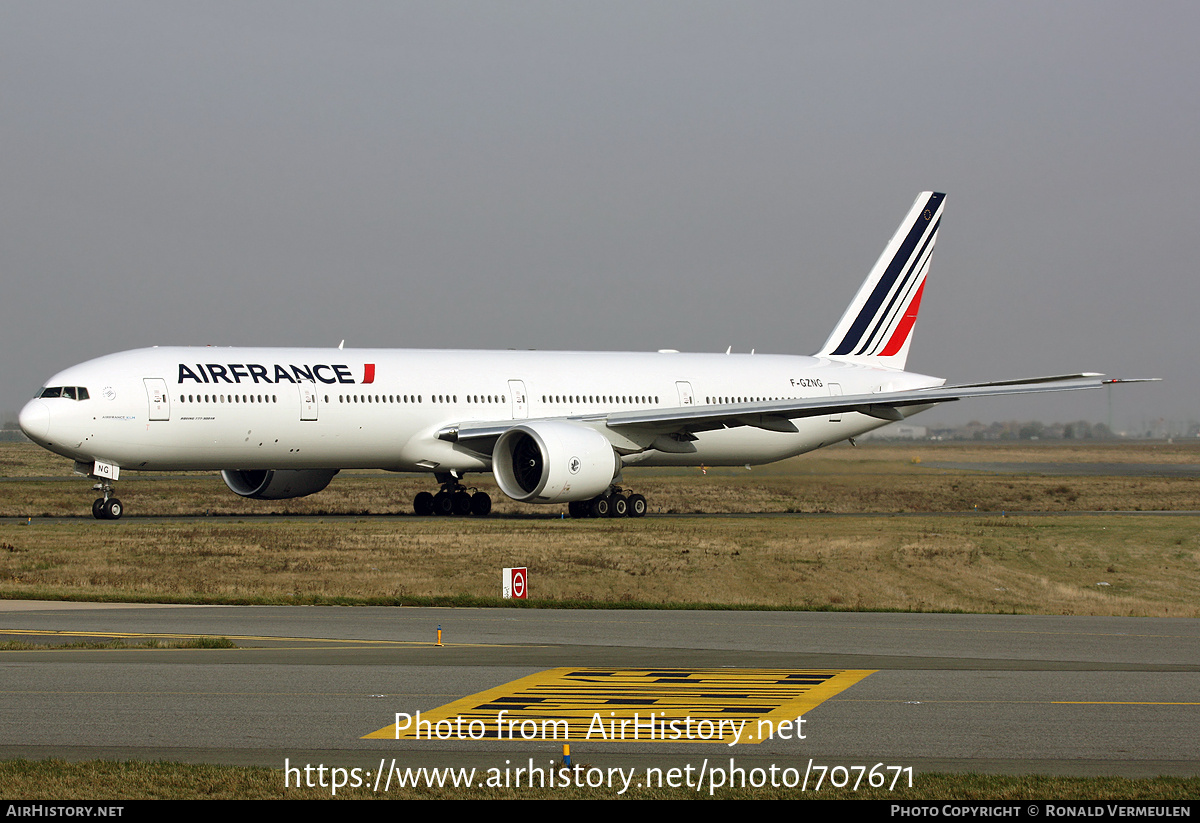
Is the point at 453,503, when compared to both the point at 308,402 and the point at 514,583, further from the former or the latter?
the point at 514,583

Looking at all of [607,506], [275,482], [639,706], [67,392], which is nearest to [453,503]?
[607,506]

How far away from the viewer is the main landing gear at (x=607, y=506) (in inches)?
1357

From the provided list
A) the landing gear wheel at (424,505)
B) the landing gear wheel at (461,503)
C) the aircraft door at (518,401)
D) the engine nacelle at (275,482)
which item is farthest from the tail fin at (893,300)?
the engine nacelle at (275,482)

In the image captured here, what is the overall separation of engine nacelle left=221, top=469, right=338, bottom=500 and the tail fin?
16603 millimetres

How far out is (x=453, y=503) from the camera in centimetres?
3603

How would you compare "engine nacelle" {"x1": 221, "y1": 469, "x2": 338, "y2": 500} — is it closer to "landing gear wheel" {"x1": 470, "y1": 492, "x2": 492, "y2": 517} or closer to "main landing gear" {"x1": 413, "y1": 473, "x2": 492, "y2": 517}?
"main landing gear" {"x1": 413, "y1": 473, "x2": 492, "y2": 517}

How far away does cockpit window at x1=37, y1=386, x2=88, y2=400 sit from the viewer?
30.0 meters

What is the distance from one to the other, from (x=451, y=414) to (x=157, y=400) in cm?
720

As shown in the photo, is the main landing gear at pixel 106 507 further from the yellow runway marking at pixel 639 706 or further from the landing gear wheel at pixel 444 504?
the yellow runway marking at pixel 639 706

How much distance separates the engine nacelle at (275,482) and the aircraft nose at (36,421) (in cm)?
674

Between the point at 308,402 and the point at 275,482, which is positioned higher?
the point at 308,402

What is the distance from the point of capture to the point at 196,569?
24.2 metres

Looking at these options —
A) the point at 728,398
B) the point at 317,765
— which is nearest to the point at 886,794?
the point at 317,765

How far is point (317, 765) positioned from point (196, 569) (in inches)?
628
